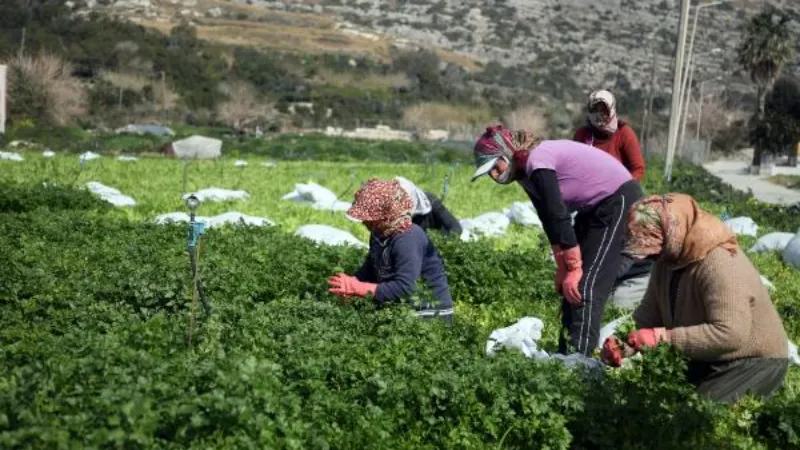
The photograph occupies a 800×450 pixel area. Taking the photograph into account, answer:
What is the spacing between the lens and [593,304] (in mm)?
6246

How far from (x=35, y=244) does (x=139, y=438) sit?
5.68 m

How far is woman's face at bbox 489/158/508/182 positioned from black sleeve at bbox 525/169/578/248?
16 cm

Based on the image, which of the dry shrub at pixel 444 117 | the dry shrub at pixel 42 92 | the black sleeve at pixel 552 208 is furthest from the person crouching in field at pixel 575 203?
the dry shrub at pixel 444 117

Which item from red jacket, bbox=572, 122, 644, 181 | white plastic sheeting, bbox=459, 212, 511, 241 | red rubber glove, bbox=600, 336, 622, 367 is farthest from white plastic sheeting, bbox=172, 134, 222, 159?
red rubber glove, bbox=600, 336, 622, 367

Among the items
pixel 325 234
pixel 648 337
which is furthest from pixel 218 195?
pixel 648 337

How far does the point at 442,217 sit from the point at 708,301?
4.36 metres

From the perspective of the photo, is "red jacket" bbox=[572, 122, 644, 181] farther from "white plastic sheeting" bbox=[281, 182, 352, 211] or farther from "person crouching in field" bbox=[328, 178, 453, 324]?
"white plastic sheeting" bbox=[281, 182, 352, 211]

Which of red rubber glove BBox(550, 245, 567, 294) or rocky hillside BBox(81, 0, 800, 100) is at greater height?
red rubber glove BBox(550, 245, 567, 294)

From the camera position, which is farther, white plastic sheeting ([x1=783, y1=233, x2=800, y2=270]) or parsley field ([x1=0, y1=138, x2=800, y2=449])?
white plastic sheeting ([x1=783, y1=233, x2=800, y2=270])

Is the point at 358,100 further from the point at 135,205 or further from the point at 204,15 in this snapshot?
the point at 135,205

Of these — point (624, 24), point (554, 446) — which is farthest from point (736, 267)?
point (624, 24)

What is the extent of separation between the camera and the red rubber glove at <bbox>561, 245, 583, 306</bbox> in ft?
20.2

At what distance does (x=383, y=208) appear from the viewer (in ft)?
20.5

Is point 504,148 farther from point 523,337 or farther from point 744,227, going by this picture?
point 744,227
